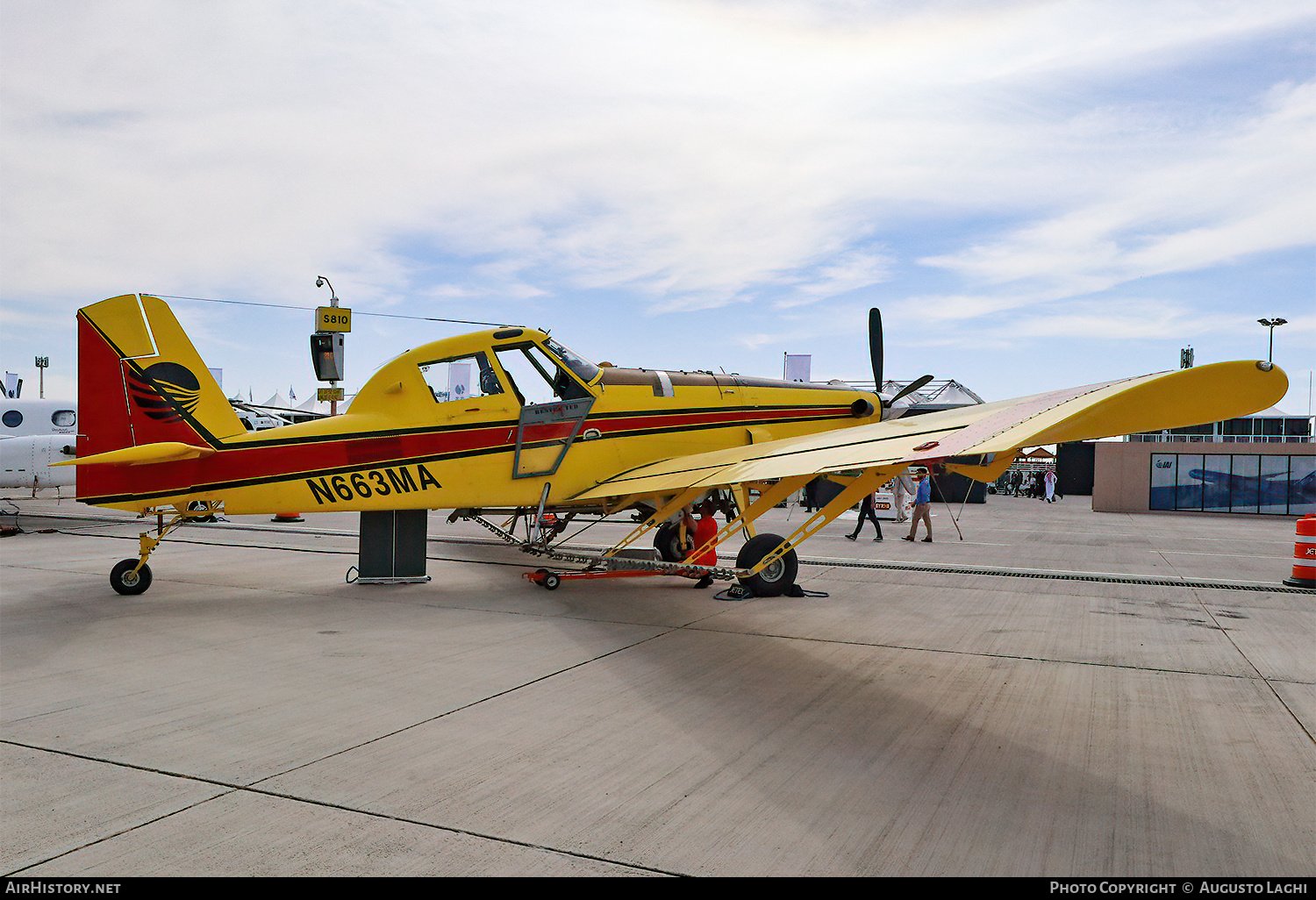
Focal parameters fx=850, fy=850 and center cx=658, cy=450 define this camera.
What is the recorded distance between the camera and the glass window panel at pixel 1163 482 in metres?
31.1

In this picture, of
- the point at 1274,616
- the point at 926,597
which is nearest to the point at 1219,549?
the point at 1274,616

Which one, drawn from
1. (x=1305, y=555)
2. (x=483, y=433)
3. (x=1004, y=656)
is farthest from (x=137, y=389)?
(x=1305, y=555)

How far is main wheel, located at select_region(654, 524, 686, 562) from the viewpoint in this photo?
40.9 ft

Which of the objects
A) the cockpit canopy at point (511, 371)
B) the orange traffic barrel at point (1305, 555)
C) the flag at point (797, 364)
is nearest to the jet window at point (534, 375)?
the cockpit canopy at point (511, 371)

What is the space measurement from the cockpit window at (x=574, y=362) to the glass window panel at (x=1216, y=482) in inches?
1136

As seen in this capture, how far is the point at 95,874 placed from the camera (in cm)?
309

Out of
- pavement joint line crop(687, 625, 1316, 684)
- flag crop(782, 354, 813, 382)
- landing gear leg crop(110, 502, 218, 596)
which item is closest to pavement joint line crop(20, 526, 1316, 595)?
landing gear leg crop(110, 502, 218, 596)

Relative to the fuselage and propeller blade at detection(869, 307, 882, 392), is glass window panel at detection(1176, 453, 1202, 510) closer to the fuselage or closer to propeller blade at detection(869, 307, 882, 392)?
propeller blade at detection(869, 307, 882, 392)

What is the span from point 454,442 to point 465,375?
763 mm

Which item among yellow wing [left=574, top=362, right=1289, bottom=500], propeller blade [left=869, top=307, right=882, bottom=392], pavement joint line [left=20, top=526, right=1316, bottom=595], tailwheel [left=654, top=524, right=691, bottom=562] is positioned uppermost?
propeller blade [left=869, top=307, right=882, bottom=392]

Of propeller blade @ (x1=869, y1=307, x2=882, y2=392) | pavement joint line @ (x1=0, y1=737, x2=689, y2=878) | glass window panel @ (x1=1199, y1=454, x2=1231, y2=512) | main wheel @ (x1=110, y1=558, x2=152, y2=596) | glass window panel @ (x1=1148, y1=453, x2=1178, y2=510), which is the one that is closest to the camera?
pavement joint line @ (x1=0, y1=737, x2=689, y2=878)

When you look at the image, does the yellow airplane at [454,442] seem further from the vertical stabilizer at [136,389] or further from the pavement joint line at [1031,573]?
the pavement joint line at [1031,573]

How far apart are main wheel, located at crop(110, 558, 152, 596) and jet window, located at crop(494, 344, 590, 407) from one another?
471cm
